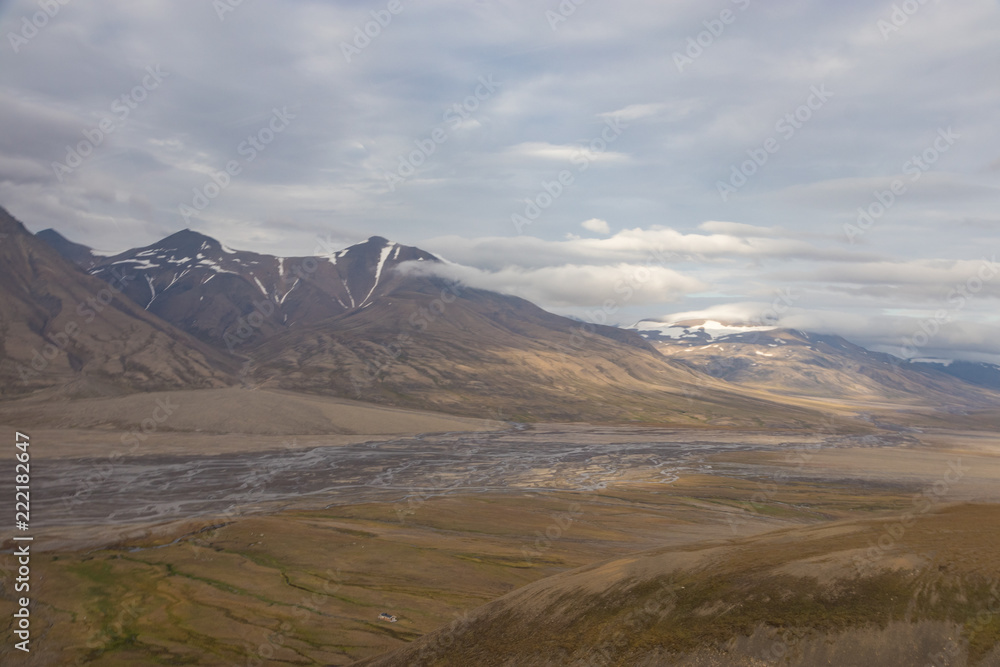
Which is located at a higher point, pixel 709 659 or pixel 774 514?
pixel 709 659

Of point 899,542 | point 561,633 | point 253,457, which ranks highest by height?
point 899,542

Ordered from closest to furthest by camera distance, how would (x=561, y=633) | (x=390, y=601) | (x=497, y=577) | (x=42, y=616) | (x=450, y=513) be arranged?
(x=561, y=633) < (x=42, y=616) < (x=390, y=601) < (x=497, y=577) < (x=450, y=513)

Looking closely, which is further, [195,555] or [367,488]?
[367,488]

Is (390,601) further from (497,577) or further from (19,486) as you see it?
(19,486)

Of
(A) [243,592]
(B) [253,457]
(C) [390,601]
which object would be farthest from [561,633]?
(B) [253,457]

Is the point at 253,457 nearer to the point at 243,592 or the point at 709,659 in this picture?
the point at 243,592

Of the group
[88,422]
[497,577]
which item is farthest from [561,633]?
[88,422]

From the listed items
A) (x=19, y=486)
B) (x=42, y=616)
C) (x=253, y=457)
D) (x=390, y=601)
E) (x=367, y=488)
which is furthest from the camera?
(x=253, y=457)
